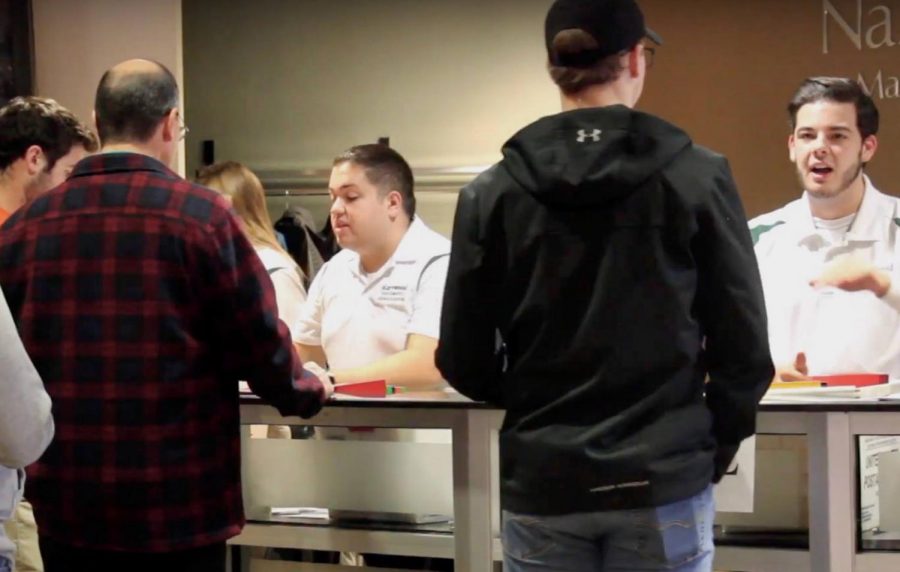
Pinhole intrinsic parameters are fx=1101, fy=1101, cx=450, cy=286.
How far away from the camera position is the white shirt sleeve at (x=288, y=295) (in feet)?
11.1

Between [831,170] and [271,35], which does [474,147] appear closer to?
[271,35]

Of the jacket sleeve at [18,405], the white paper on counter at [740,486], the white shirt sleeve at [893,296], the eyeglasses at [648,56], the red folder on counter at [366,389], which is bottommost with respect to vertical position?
the white paper on counter at [740,486]

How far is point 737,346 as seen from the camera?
1564 millimetres

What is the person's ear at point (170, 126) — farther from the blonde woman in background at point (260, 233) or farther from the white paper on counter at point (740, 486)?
the blonde woman in background at point (260, 233)

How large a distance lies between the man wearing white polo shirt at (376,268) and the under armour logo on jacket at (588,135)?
4.83 ft

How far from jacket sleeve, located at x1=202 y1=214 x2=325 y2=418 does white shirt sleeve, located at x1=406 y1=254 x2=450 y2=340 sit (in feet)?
3.38

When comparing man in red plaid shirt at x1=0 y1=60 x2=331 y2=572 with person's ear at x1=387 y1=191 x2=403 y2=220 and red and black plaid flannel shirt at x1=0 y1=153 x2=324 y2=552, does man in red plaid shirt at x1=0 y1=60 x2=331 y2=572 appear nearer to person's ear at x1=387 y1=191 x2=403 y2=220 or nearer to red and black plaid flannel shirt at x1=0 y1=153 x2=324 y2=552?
red and black plaid flannel shirt at x1=0 y1=153 x2=324 y2=552

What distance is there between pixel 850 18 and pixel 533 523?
340 cm

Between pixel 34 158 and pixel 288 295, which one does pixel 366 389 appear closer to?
pixel 34 158

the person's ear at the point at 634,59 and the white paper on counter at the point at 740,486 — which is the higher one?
the person's ear at the point at 634,59

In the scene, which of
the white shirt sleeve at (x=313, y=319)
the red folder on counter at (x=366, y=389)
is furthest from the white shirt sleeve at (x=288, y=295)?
the red folder on counter at (x=366, y=389)

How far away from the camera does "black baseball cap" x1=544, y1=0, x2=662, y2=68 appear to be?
1587 millimetres

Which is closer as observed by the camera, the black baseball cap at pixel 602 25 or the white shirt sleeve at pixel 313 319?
the black baseball cap at pixel 602 25

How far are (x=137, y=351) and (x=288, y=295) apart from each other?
1592mm
